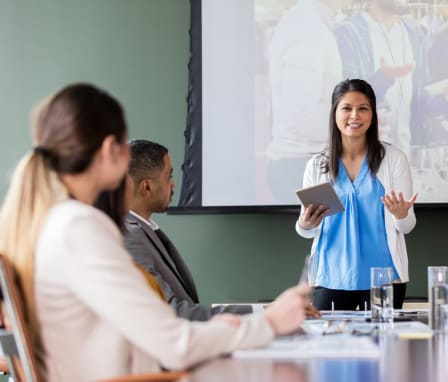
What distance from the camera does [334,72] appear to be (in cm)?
454

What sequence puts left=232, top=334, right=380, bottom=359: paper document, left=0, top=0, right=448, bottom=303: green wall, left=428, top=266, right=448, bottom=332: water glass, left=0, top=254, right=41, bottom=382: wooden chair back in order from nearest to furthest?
left=0, top=254, right=41, bottom=382: wooden chair back < left=232, top=334, right=380, bottom=359: paper document < left=428, top=266, right=448, bottom=332: water glass < left=0, top=0, right=448, bottom=303: green wall

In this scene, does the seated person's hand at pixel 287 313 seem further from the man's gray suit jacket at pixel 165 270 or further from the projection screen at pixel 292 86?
the projection screen at pixel 292 86

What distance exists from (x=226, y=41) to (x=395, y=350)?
2.95m

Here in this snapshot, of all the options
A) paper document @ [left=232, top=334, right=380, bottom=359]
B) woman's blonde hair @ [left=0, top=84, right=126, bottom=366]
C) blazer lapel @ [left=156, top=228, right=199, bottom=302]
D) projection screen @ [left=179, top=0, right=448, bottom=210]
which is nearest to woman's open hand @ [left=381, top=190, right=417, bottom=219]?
blazer lapel @ [left=156, top=228, right=199, bottom=302]

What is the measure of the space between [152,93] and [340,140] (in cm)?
140

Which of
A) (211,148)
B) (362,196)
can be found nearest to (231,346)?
(362,196)

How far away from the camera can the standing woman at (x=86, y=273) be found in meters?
1.55

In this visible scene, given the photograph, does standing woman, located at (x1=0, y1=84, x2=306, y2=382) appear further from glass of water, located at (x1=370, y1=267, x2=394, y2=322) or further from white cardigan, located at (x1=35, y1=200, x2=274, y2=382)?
glass of water, located at (x1=370, y1=267, x2=394, y2=322)

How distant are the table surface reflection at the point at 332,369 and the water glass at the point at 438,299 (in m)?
0.44

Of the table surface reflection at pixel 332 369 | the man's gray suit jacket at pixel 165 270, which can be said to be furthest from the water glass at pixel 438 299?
the man's gray suit jacket at pixel 165 270

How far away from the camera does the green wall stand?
461cm

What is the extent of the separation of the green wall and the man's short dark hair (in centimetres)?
174

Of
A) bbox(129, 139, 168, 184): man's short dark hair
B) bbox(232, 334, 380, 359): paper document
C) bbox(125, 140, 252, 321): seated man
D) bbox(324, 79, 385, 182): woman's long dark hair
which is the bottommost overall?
bbox(232, 334, 380, 359): paper document

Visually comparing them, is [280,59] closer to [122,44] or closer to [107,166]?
[122,44]
